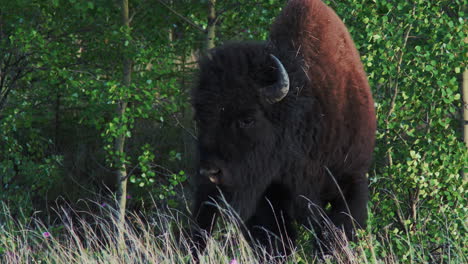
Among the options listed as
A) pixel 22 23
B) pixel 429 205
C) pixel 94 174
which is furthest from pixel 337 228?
pixel 94 174

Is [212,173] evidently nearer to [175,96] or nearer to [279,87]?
[279,87]

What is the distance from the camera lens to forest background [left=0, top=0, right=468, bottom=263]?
5.64m

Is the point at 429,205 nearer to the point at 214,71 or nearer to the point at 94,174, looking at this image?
the point at 214,71

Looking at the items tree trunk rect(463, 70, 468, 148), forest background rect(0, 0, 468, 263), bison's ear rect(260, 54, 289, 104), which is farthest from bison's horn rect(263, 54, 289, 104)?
tree trunk rect(463, 70, 468, 148)

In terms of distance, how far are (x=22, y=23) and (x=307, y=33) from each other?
343 cm

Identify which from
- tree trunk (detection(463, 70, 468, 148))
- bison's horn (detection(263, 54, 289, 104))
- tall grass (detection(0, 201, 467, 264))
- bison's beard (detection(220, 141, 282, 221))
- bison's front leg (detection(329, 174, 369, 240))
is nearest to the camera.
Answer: tall grass (detection(0, 201, 467, 264))

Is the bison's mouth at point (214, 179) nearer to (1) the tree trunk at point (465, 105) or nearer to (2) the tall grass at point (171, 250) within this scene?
(2) the tall grass at point (171, 250)

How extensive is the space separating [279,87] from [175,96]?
2.36 meters

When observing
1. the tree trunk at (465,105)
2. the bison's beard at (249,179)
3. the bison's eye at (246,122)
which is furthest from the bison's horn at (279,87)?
the tree trunk at (465,105)

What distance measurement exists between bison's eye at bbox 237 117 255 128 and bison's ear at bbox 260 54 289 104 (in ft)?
0.73

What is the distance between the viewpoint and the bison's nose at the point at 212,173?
185 inches

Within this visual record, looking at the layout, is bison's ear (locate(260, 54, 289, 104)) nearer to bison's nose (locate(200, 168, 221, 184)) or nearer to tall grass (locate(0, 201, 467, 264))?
bison's nose (locate(200, 168, 221, 184))

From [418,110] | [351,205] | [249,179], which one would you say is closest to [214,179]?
[249,179]

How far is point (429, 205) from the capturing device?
19.8ft
